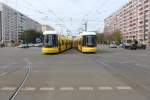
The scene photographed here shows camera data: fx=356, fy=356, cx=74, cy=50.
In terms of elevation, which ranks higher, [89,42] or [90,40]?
[90,40]

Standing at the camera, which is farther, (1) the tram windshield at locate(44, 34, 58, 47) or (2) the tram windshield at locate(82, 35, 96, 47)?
(2) the tram windshield at locate(82, 35, 96, 47)

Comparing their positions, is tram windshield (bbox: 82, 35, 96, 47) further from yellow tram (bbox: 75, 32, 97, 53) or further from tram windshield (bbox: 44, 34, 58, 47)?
tram windshield (bbox: 44, 34, 58, 47)

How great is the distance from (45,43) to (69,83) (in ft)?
113

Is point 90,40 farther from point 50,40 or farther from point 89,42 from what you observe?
point 50,40

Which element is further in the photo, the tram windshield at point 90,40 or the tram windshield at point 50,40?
the tram windshield at point 90,40

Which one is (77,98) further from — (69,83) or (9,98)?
(69,83)

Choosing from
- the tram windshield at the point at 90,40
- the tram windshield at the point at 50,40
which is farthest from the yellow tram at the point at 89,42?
the tram windshield at the point at 50,40

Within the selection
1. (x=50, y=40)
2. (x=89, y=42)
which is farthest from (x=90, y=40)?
(x=50, y=40)

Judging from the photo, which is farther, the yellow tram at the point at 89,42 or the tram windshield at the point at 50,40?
the yellow tram at the point at 89,42

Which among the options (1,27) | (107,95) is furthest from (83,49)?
(1,27)

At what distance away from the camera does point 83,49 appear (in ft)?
171

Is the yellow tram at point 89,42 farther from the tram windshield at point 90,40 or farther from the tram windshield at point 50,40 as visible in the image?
the tram windshield at point 50,40

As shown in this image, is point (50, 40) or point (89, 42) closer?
point (50, 40)

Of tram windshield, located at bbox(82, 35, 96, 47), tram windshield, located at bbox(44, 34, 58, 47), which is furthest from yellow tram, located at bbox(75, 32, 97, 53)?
tram windshield, located at bbox(44, 34, 58, 47)
